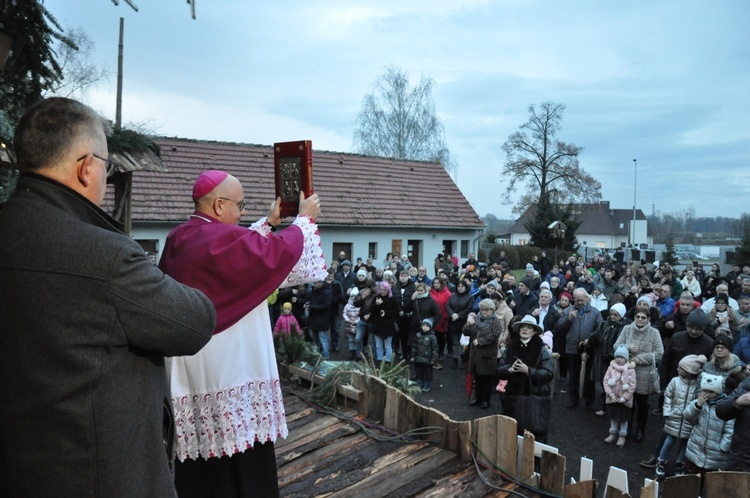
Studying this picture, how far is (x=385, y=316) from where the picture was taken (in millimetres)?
10836

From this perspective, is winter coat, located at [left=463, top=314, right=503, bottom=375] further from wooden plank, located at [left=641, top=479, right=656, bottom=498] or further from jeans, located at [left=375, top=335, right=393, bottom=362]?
wooden plank, located at [left=641, top=479, right=656, bottom=498]

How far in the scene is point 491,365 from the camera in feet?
28.4

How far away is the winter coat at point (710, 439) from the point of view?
5.34 metres

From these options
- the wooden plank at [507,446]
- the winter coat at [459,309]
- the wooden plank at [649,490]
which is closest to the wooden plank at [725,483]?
the wooden plank at [649,490]

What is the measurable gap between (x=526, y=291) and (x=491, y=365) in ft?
10.2

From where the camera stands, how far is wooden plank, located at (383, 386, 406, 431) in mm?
4484

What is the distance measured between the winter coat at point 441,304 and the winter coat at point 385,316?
0.82 m

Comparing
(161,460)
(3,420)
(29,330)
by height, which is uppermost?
(29,330)

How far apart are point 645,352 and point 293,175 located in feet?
20.8

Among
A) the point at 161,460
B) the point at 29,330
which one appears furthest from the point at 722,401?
the point at 29,330

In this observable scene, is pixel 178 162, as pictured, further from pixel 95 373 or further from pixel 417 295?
pixel 95 373

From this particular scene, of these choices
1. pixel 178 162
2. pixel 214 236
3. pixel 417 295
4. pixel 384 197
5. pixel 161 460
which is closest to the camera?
pixel 161 460

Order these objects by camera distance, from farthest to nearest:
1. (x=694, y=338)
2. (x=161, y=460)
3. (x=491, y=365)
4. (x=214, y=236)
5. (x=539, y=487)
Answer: (x=491, y=365)
(x=694, y=338)
(x=539, y=487)
(x=214, y=236)
(x=161, y=460)

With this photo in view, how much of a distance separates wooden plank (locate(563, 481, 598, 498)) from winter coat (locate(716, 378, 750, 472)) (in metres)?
2.36
